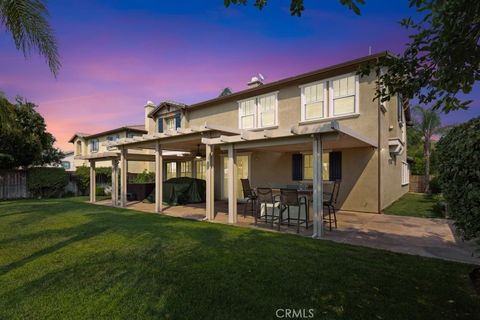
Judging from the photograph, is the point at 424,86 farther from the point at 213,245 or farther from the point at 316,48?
the point at 316,48

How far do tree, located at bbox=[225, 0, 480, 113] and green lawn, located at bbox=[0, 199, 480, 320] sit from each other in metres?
2.68

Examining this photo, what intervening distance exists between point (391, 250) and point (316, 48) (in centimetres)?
789

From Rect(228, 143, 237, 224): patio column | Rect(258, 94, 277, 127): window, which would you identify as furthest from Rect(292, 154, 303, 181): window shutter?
Rect(228, 143, 237, 224): patio column

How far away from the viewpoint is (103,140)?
1113 inches

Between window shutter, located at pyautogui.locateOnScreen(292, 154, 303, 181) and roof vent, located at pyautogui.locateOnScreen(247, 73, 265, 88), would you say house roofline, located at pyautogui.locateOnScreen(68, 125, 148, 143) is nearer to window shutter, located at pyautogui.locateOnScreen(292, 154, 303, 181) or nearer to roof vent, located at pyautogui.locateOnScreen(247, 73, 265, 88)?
roof vent, located at pyautogui.locateOnScreen(247, 73, 265, 88)

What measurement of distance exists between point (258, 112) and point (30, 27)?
993 centimetres

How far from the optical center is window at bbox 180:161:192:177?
17.9 metres

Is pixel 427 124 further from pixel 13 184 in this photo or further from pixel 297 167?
pixel 13 184

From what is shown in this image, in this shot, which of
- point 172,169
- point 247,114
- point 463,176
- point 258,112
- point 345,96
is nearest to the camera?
point 463,176

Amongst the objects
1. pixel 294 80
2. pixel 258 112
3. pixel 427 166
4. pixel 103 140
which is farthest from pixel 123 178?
pixel 427 166

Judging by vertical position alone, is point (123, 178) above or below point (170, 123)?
below

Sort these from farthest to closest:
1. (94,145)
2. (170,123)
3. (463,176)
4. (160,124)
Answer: (94,145) → (160,124) → (170,123) → (463,176)

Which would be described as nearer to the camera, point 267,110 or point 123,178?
point 123,178

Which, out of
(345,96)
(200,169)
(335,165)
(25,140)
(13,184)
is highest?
→ (345,96)
